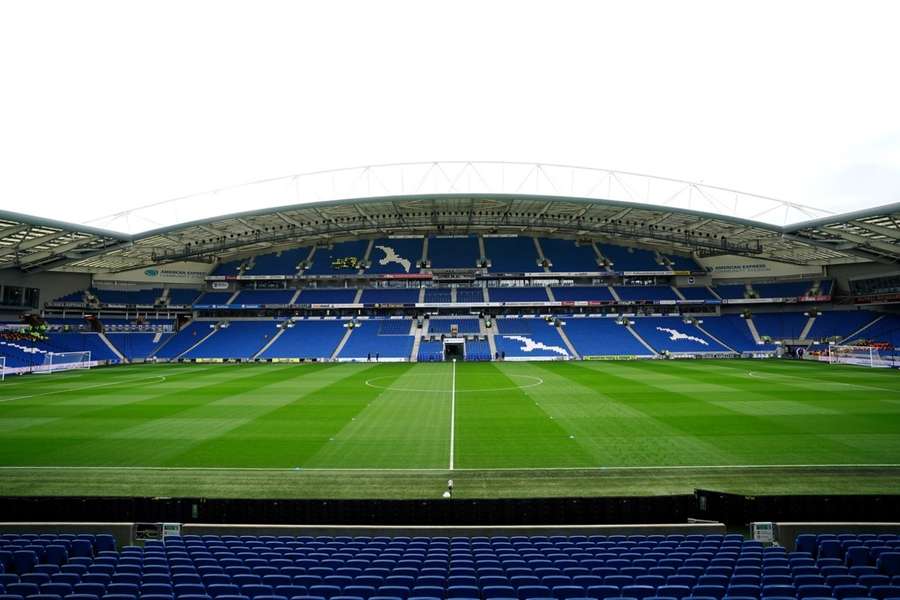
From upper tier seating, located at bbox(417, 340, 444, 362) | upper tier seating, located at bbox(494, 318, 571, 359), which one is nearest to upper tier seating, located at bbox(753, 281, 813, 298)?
upper tier seating, located at bbox(494, 318, 571, 359)

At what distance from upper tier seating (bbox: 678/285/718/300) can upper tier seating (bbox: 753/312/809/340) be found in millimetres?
5924

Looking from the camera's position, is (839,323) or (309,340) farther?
(309,340)

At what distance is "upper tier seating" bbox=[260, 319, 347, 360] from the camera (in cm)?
5666

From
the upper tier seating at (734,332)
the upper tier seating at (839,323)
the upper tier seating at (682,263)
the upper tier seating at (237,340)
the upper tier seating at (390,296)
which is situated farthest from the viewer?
the upper tier seating at (682,263)

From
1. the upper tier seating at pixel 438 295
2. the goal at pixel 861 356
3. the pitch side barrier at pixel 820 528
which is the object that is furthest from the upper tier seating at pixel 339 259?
the pitch side barrier at pixel 820 528

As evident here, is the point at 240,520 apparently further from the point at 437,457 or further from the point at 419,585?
the point at 437,457

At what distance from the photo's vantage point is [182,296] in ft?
216

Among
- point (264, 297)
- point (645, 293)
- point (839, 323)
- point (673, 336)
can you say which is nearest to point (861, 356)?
point (839, 323)

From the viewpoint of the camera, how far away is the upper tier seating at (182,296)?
213ft

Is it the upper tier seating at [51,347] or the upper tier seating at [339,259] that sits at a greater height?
the upper tier seating at [339,259]

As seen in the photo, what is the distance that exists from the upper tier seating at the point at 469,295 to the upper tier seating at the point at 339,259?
553 inches

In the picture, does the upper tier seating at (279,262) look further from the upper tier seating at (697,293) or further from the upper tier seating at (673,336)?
the upper tier seating at (697,293)

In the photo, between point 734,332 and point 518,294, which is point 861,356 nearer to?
point 734,332

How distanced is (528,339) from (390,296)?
62.8 feet
